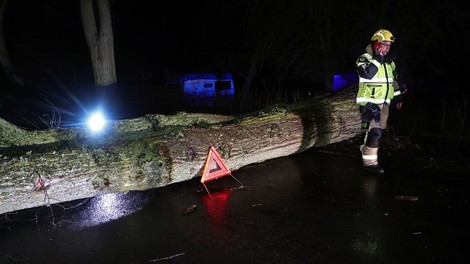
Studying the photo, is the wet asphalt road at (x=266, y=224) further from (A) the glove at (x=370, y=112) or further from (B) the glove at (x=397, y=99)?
(B) the glove at (x=397, y=99)

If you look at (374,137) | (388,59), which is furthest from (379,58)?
(374,137)

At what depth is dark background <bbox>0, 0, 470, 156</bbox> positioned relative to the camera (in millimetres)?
10883

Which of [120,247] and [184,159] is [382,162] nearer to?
[184,159]

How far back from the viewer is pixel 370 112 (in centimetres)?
532

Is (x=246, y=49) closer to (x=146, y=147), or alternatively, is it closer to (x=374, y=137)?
(x=374, y=137)

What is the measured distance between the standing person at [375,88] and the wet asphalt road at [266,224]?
450mm

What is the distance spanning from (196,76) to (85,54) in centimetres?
1182

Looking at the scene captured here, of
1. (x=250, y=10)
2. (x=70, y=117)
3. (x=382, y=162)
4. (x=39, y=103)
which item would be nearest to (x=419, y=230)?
(x=382, y=162)

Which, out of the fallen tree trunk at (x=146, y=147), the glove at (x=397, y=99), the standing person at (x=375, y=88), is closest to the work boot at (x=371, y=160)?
the standing person at (x=375, y=88)

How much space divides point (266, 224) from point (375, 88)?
272 centimetres

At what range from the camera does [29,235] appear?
380 cm

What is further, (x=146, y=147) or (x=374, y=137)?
(x=374, y=137)

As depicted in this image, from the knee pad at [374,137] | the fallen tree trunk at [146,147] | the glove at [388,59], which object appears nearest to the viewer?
the fallen tree trunk at [146,147]

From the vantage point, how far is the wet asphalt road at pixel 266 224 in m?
3.31
